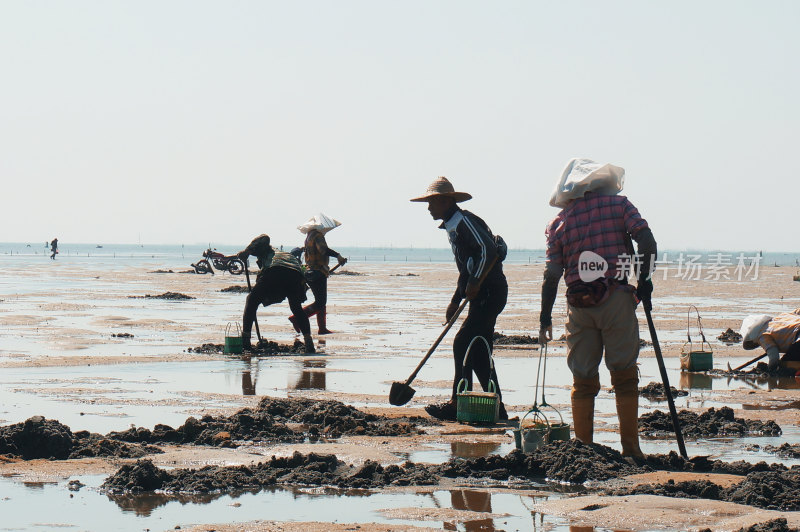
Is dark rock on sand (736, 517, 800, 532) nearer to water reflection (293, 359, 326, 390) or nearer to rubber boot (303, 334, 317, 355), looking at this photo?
water reflection (293, 359, 326, 390)

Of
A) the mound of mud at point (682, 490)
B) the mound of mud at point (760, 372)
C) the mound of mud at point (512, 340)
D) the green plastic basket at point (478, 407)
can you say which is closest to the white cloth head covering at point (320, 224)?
the mound of mud at point (512, 340)

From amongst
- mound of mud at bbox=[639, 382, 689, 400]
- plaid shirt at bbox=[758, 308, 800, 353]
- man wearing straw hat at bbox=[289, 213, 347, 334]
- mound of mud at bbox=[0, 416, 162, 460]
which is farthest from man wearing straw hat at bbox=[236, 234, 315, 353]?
mound of mud at bbox=[0, 416, 162, 460]

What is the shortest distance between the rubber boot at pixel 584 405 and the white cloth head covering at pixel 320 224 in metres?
9.95

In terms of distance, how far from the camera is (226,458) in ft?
25.0

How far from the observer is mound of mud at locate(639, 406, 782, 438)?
879 cm

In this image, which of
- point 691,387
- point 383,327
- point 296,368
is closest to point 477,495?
point 691,387

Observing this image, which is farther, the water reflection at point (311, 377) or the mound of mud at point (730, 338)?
the mound of mud at point (730, 338)

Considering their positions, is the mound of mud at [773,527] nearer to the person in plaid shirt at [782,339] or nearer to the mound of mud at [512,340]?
the person in plaid shirt at [782,339]

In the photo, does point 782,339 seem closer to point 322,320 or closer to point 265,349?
point 265,349

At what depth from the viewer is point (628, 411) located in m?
7.52

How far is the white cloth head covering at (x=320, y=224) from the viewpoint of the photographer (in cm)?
1728

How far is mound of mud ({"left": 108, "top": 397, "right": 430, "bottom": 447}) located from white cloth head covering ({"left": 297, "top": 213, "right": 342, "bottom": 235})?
7637 millimetres

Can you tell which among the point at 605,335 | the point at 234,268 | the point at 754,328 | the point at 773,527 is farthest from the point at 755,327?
the point at 234,268

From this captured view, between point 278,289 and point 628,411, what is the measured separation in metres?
8.34
